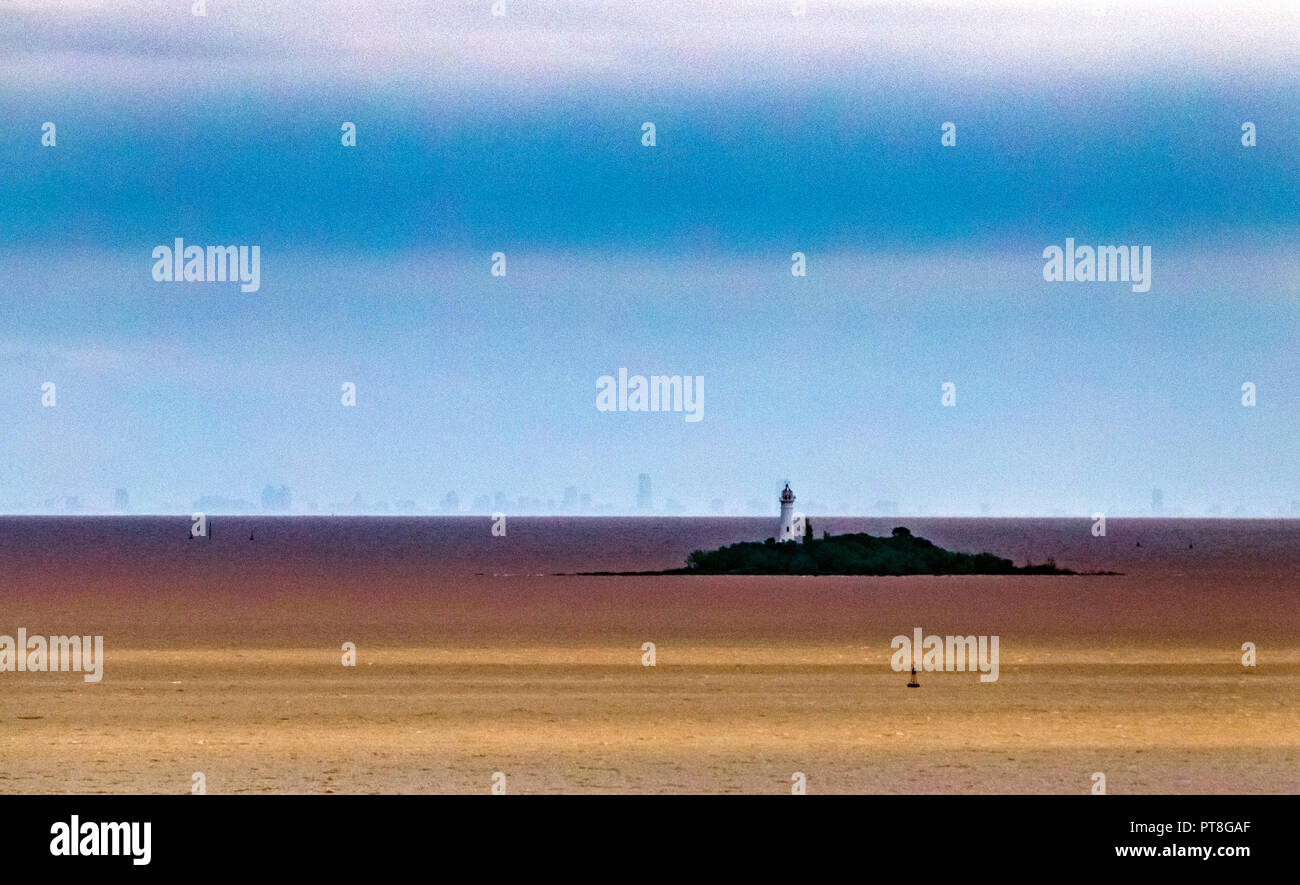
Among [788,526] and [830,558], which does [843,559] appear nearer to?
[830,558]

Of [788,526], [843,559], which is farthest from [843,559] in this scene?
[788,526]

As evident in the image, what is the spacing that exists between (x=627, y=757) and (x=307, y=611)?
52130 mm

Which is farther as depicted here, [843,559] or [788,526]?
[788,526]

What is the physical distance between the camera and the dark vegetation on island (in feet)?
409

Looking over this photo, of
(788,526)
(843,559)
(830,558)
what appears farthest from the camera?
(788,526)

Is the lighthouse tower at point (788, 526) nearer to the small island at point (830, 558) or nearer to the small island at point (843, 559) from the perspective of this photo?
the small island at point (830, 558)

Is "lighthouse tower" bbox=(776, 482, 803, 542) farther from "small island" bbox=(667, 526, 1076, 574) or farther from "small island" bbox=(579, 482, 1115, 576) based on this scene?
"small island" bbox=(667, 526, 1076, 574)

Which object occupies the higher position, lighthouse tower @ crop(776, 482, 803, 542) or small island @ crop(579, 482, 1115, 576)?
lighthouse tower @ crop(776, 482, 803, 542)

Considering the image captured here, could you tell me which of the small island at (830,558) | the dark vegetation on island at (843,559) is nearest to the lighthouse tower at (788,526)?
the small island at (830,558)

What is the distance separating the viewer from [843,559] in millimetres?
125125

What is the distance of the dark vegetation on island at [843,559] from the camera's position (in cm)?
12475

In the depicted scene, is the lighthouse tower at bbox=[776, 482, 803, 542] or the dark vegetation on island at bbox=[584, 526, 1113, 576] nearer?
the lighthouse tower at bbox=[776, 482, 803, 542]

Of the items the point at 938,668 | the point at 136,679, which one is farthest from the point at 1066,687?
the point at 136,679

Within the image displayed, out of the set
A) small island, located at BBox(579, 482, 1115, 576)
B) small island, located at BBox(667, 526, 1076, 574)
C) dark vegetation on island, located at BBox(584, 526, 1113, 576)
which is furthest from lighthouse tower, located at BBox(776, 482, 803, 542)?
small island, located at BBox(667, 526, 1076, 574)
